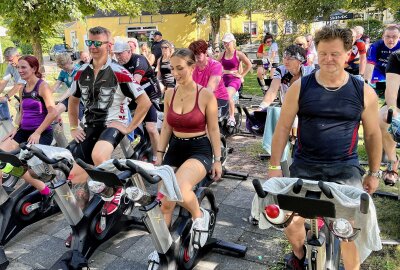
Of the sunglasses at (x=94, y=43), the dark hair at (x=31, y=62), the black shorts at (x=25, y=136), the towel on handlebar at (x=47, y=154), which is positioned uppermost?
the sunglasses at (x=94, y=43)

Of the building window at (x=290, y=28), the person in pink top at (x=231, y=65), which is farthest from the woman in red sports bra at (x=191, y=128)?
the building window at (x=290, y=28)

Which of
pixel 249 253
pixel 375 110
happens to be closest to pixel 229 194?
pixel 249 253

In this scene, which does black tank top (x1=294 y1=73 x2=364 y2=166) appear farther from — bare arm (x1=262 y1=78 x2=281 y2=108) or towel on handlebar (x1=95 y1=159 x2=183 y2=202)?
bare arm (x1=262 y1=78 x2=281 y2=108)

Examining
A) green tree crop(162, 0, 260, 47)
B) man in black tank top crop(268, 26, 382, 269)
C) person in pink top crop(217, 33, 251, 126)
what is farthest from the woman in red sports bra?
green tree crop(162, 0, 260, 47)

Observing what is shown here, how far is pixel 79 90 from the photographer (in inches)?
148

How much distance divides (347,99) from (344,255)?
963 mm

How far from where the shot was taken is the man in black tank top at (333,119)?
7.50 ft

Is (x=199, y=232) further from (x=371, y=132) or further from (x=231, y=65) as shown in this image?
(x=231, y=65)

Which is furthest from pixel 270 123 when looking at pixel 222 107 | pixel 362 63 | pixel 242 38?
pixel 242 38

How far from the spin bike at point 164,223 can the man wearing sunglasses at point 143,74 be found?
210 centimetres

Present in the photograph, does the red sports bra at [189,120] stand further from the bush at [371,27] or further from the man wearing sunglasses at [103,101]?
the bush at [371,27]

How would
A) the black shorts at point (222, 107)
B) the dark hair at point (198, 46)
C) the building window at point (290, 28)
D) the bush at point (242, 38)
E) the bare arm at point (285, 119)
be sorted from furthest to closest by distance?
the bush at point (242, 38) → the building window at point (290, 28) → the black shorts at point (222, 107) → the dark hair at point (198, 46) → the bare arm at point (285, 119)

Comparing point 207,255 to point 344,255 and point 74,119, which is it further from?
point 74,119

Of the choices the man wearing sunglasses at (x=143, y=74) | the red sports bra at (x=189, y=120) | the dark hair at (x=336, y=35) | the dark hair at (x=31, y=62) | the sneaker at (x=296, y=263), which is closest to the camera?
the dark hair at (x=336, y=35)
